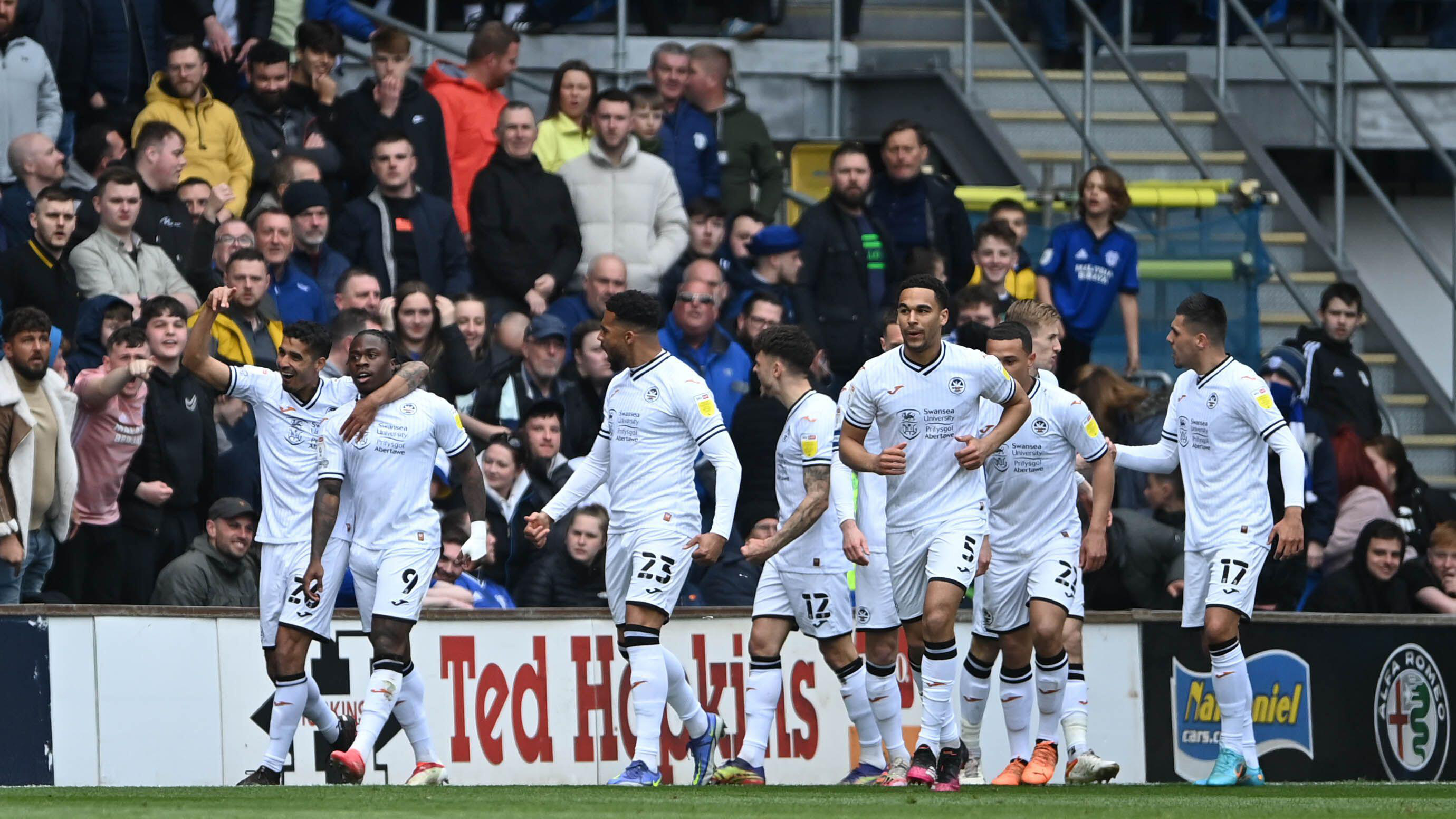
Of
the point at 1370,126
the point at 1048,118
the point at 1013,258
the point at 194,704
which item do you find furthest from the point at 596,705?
the point at 1370,126

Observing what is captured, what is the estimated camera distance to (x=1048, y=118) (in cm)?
2152

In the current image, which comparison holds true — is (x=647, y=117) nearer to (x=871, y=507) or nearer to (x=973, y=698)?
(x=871, y=507)

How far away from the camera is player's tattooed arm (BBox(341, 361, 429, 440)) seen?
43.3 ft

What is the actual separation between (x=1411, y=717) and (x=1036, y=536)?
16.8 ft

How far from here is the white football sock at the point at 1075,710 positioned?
14000mm

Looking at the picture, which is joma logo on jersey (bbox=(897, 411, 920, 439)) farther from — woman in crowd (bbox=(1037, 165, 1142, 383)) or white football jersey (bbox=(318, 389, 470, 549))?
woman in crowd (bbox=(1037, 165, 1142, 383))

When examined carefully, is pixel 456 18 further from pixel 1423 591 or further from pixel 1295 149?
pixel 1423 591

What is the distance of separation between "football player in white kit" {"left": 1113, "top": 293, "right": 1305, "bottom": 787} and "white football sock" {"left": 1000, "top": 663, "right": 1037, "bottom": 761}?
97 centimetres

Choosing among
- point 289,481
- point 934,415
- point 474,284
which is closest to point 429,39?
point 474,284

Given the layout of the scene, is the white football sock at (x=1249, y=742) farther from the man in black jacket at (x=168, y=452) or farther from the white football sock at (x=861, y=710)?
the man in black jacket at (x=168, y=452)

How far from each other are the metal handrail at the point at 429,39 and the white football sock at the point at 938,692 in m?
8.44

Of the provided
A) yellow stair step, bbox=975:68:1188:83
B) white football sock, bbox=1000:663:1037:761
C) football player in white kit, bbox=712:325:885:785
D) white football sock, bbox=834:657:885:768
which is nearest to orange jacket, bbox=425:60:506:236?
football player in white kit, bbox=712:325:885:785

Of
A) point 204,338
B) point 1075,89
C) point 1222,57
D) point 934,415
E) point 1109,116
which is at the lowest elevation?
point 934,415

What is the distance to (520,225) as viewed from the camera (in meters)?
16.8
